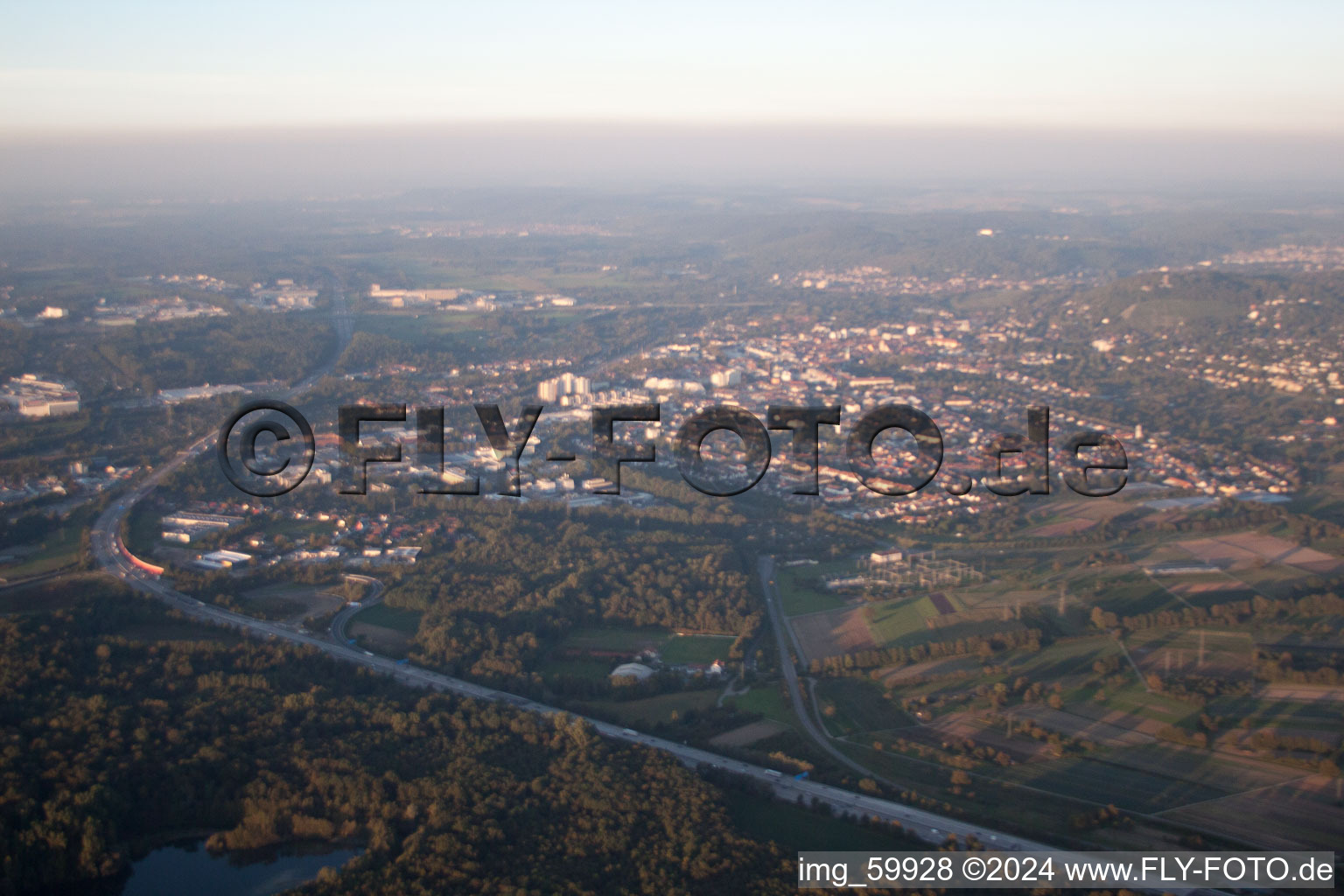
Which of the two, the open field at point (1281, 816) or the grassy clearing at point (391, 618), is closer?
the open field at point (1281, 816)

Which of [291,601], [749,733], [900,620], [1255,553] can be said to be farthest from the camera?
[1255,553]

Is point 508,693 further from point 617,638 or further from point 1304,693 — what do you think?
point 1304,693

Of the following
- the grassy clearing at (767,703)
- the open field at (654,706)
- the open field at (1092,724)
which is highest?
the open field at (1092,724)

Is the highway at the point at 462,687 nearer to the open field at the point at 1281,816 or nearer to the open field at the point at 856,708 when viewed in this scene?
the open field at the point at 856,708

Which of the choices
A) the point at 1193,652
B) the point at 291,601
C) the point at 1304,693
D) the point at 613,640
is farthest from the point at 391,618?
the point at 1304,693

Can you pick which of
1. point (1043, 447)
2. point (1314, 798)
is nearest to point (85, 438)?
point (1043, 447)

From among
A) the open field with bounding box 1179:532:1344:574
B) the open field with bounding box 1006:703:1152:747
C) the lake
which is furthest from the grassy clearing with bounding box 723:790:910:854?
the open field with bounding box 1179:532:1344:574

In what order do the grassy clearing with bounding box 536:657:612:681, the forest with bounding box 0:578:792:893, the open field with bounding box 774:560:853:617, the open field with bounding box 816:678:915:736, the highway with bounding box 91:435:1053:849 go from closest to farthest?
the forest with bounding box 0:578:792:893
the highway with bounding box 91:435:1053:849
the open field with bounding box 816:678:915:736
the grassy clearing with bounding box 536:657:612:681
the open field with bounding box 774:560:853:617

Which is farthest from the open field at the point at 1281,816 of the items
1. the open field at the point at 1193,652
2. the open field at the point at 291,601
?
the open field at the point at 291,601

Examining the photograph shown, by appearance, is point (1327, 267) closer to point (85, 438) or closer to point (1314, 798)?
point (1314, 798)

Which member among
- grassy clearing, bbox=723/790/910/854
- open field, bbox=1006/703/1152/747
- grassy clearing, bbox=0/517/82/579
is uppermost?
grassy clearing, bbox=0/517/82/579

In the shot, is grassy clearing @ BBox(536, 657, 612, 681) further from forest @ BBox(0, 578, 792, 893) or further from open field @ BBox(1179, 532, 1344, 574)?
open field @ BBox(1179, 532, 1344, 574)
